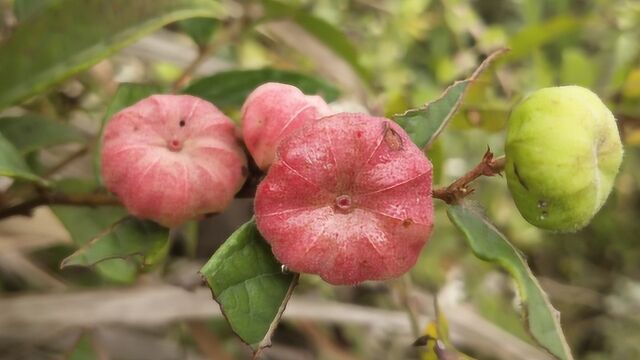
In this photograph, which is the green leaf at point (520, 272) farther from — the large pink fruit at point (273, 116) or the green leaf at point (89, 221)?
the green leaf at point (89, 221)

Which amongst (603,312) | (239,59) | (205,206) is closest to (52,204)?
(205,206)

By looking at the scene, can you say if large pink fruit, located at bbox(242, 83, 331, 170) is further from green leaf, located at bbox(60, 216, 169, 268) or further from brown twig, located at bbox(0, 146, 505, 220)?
green leaf, located at bbox(60, 216, 169, 268)

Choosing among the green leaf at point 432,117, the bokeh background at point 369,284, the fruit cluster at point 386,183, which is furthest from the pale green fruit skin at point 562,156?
the bokeh background at point 369,284

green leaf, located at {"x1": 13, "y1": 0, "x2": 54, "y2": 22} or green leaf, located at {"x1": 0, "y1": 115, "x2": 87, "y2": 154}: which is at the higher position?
green leaf, located at {"x1": 13, "y1": 0, "x2": 54, "y2": 22}

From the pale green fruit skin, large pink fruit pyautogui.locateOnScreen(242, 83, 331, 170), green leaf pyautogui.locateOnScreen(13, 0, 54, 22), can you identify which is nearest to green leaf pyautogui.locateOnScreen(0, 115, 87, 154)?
green leaf pyautogui.locateOnScreen(13, 0, 54, 22)

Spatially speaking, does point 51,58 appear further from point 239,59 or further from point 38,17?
point 239,59
